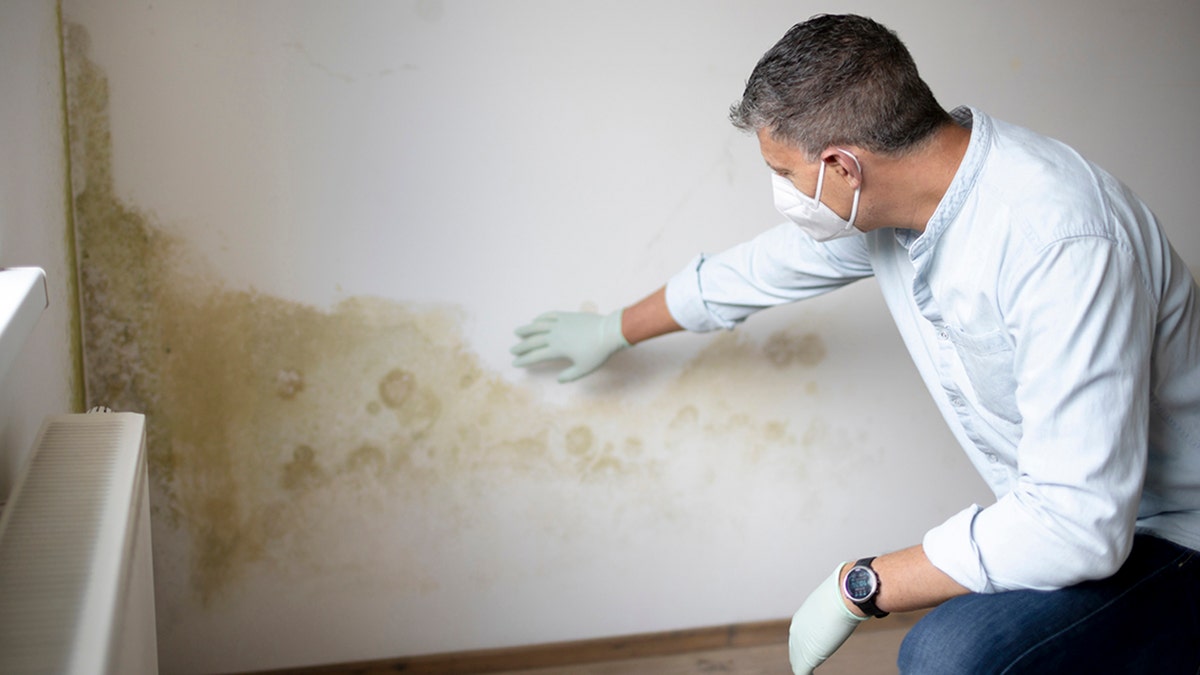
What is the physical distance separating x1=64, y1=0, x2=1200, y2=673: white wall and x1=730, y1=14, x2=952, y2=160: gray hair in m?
0.67

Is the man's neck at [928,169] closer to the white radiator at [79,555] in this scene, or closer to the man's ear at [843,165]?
the man's ear at [843,165]

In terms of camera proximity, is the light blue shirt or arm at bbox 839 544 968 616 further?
arm at bbox 839 544 968 616

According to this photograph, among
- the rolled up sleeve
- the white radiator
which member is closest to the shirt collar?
the rolled up sleeve

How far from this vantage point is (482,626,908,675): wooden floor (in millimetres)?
2025

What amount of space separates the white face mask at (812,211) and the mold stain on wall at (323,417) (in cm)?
67

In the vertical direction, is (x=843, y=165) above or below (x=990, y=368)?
above

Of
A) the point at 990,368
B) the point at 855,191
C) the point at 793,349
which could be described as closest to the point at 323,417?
the point at 793,349

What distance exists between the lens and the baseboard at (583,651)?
1.94m

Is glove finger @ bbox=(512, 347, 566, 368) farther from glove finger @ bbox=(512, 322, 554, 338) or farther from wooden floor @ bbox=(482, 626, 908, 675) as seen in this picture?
wooden floor @ bbox=(482, 626, 908, 675)

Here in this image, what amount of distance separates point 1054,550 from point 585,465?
1.01 meters

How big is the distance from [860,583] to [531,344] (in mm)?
791

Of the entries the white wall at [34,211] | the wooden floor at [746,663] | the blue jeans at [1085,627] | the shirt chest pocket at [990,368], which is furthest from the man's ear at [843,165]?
the wooden floor at [746,663]

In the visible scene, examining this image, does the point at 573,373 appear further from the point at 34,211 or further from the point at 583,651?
the point at 34,211

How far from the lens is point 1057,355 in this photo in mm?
1084
